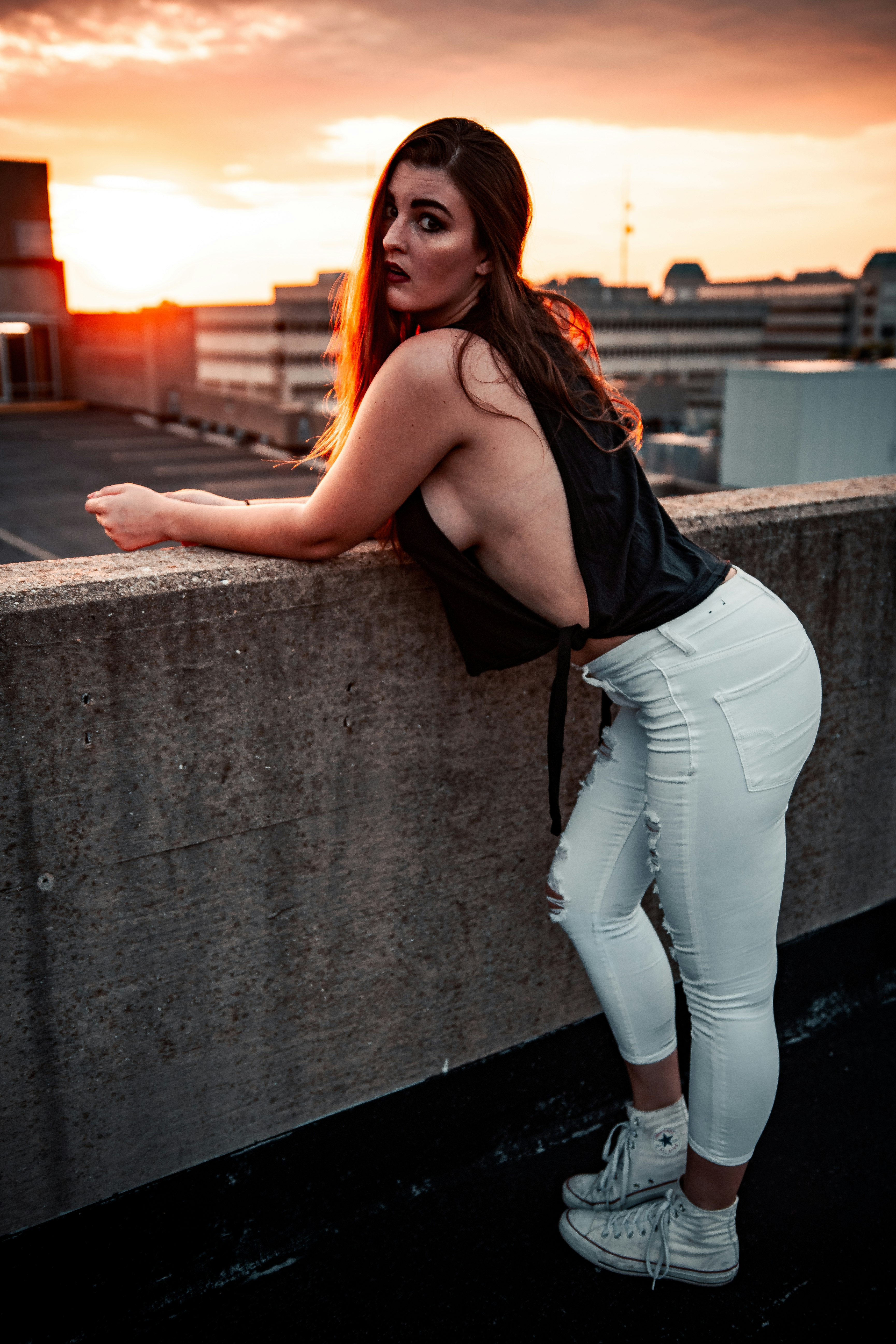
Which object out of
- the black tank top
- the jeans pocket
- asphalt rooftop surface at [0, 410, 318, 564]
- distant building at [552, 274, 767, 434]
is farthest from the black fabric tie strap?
distant building at [552, 274, 767, 434]

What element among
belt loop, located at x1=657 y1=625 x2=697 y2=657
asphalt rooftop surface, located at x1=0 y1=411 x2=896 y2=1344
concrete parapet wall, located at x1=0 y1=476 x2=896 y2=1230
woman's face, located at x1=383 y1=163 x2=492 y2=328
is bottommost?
asphalt rooftop surface, located at x1=0 y1=411 x2=896 y2=1344

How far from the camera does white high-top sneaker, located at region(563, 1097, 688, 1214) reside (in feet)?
7.41

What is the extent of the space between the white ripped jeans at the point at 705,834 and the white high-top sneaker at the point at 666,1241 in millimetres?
158

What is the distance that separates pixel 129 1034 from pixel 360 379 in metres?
1.34

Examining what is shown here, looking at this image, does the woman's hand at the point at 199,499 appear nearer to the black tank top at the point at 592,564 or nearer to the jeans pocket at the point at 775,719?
the black tank top at the point at 592,564

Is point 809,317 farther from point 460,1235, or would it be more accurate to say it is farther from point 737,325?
point 460,1235

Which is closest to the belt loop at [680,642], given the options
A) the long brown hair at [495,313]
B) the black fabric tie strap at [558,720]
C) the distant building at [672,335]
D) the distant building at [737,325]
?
the black fabric tie strap at [558,720]

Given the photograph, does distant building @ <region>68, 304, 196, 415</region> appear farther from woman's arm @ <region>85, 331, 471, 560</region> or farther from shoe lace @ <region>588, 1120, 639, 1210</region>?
shoe lace @ <region>588, 1120, 639, 1210</region>

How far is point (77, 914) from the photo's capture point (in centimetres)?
189

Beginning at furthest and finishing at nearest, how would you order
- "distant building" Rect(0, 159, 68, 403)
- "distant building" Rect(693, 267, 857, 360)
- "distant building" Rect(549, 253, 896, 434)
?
"distant building" Rect(693, 267, 857, 360)
"distant building" Rect(549, 253, 896, 434)
"distant building" Rect(0, 159, 68, 403)

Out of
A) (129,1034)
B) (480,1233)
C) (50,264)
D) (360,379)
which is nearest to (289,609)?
(360,379)

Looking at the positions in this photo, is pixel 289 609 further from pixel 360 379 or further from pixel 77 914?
pixel 77 914

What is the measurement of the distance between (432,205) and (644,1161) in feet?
6.54

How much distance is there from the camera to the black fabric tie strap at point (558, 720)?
1802 mm
